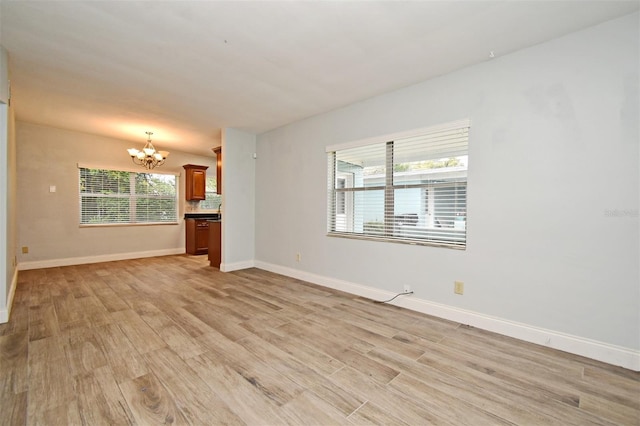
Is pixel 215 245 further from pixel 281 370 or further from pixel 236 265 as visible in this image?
pixel 281 370

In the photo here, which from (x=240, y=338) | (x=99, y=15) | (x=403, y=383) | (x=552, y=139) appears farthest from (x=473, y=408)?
(x=99, y=15)

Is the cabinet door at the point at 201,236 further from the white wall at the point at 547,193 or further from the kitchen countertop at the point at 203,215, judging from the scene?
the white wall at the point at 547,193

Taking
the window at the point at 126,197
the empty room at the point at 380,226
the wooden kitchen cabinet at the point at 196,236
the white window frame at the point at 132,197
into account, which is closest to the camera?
the empty room at the point at 380,226

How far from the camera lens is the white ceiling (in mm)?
1966

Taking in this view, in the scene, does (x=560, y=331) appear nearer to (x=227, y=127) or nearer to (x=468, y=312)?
(x=468, y=312)

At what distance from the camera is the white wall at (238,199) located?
4.87 m

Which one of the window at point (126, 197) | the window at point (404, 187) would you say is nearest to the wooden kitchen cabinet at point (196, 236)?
the window at point (126, 197)

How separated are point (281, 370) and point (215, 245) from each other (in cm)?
390

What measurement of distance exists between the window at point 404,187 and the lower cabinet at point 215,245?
2.43 meters

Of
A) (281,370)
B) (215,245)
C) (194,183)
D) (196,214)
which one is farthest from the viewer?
(196,214)

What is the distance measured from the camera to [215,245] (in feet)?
17.5

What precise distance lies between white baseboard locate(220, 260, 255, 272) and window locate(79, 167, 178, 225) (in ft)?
9.29

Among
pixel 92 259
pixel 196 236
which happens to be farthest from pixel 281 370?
pixel 92 259

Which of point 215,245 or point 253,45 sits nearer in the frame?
point 253,45
